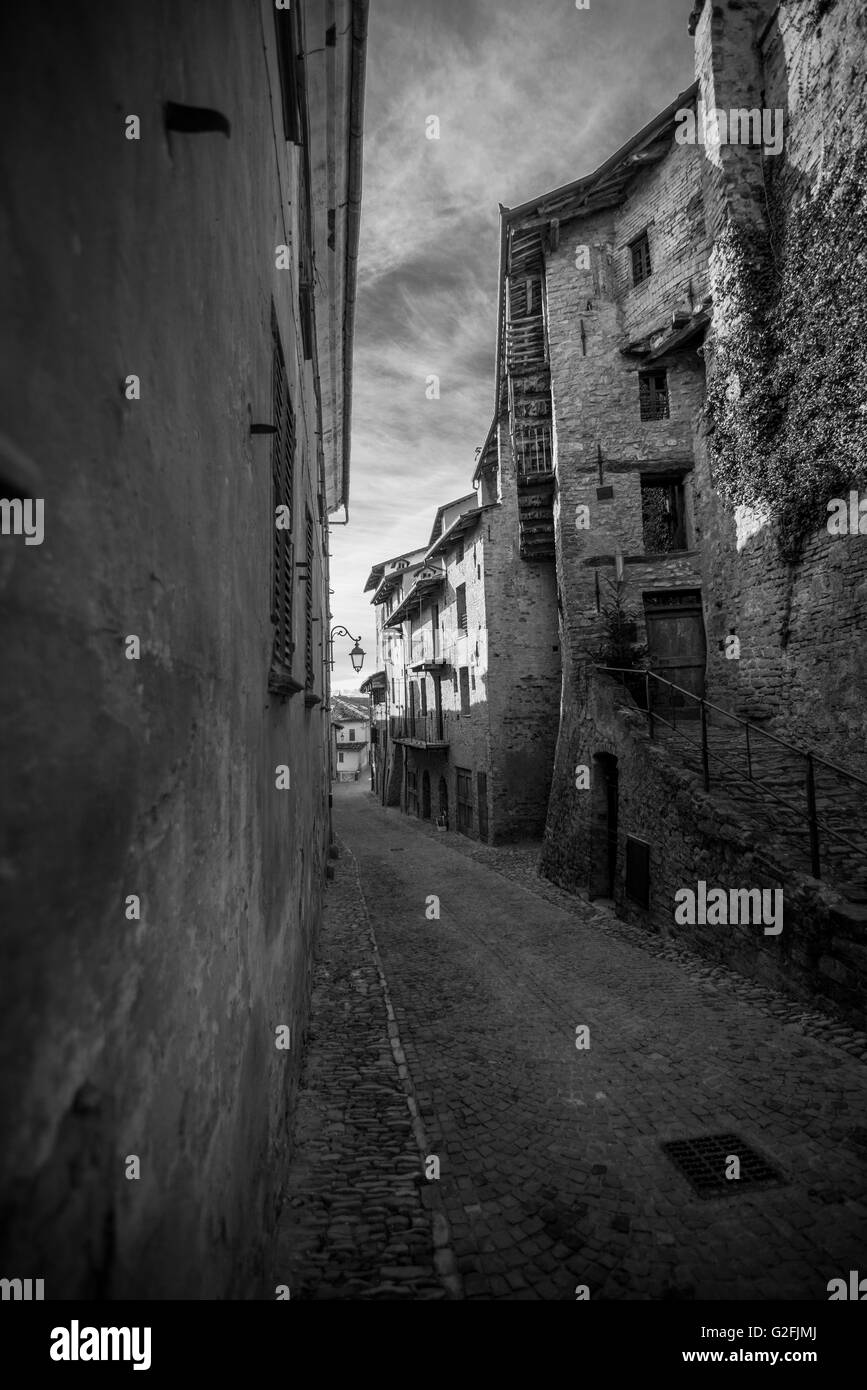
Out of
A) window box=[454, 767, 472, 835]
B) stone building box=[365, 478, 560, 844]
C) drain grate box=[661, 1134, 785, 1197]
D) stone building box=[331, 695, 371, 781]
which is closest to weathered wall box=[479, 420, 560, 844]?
stone building box=[365, 478, 560, 844]

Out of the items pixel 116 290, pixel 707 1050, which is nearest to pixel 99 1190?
pixel 116 290

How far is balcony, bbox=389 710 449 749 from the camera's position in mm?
23000

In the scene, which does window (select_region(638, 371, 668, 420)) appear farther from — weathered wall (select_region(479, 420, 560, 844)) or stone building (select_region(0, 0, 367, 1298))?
stone building (select_region(0, 0, 367, 1298))

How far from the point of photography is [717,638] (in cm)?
1341

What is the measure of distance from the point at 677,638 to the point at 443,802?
11.6 m

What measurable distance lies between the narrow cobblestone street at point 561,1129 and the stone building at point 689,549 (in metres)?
1.30

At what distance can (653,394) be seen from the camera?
1498 centimetres

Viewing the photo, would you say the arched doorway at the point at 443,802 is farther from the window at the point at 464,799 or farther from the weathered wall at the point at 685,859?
the weathered wall at the point at 685,859

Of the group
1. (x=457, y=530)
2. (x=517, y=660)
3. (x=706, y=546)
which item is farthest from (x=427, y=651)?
(x=706, y=546)

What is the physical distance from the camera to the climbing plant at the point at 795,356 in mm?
9070

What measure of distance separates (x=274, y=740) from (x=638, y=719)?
8409 mm

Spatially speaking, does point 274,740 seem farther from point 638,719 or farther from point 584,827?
point 584,827

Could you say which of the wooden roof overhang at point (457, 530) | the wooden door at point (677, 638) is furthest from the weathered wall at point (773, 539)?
the wooden roof overhang at point (457, 530)

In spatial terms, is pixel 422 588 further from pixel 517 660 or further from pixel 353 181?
pixel 353 181
